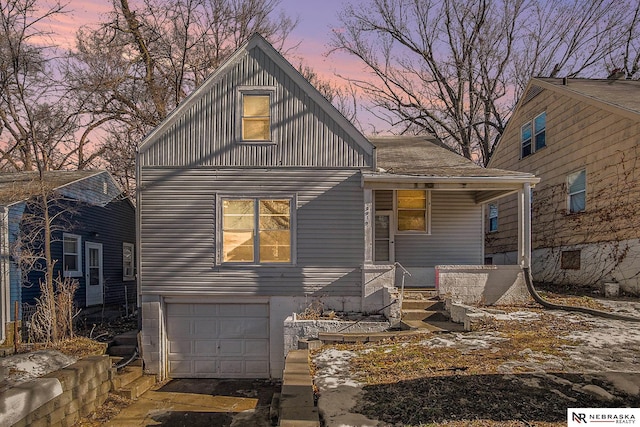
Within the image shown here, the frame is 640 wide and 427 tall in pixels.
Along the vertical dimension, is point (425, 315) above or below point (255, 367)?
above

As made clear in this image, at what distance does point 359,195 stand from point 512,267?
13.5 ft

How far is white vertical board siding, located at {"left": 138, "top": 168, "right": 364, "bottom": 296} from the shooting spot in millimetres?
9500

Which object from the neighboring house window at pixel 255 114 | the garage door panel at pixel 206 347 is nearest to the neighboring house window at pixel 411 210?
the neighboring house window at pixel 255 114

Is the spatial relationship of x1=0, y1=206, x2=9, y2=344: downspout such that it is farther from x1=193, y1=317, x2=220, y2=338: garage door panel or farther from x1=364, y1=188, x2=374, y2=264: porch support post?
x1=364, y1=188, x2=374, y2=264: porch support post

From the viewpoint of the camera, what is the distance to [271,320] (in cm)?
955

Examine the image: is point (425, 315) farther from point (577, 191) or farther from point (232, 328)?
point (577, 191)

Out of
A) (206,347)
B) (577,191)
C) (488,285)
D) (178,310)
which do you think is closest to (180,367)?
(206,347)

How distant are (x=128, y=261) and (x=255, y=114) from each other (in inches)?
374

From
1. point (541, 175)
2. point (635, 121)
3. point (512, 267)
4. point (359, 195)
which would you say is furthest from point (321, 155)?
point (541, 175)

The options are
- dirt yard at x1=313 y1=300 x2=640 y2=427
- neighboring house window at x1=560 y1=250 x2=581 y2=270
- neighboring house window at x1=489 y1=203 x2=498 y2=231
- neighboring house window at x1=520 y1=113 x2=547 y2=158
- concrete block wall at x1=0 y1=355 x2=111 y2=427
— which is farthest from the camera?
neighboring house window at x1=489 y1=203 x2=498 y2=231

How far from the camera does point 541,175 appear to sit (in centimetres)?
1398

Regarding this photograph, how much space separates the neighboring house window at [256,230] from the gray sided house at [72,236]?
15.6 feet

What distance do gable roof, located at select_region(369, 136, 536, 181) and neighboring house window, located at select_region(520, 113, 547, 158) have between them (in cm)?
383

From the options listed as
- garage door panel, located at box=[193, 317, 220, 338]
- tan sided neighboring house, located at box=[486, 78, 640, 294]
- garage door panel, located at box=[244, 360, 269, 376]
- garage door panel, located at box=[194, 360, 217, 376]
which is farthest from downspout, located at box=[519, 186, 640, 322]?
garage door panel, located at box=[194, 360, 217, 376]
